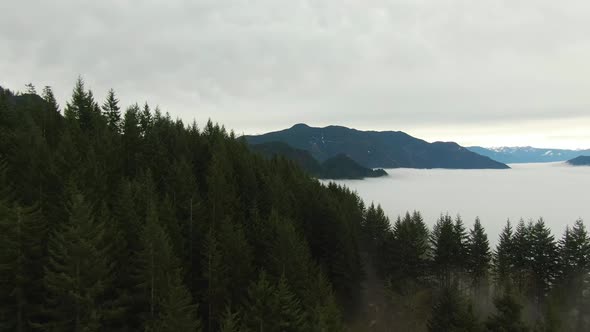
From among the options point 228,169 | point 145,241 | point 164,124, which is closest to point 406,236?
point 228,169

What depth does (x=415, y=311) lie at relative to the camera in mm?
49312

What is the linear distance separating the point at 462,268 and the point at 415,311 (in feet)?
40.1

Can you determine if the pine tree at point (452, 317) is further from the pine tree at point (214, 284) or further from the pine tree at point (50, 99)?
the pine tree at point (50, 99)

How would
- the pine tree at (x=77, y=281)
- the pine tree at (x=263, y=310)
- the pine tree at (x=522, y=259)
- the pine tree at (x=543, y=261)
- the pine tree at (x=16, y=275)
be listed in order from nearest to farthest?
the pine tree at (x=77, y=281), the pine tree at (x=16, y=275), the pine tree at (x=263, y=310), the pine tree at (x=543, y=261), the pine tree at (x=522, y=259)

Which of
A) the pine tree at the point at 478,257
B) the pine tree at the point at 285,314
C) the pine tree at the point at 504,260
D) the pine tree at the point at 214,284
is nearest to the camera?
the pine tree at the point at 285,314

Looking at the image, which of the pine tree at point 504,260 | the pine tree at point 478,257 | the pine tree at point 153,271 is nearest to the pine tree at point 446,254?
the pine tree at point 478,257

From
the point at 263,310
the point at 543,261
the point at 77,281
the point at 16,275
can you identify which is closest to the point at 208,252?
the point at 263,310

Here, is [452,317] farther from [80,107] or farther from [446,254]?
[80,107]

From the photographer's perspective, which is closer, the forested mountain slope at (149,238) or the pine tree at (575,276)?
the forested mountain slope at (149,238)

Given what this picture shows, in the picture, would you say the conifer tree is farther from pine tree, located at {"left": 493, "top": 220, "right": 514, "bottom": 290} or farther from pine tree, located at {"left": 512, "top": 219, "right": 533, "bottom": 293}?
pine tree, located at {"left": 512, "top": 219, "right": 533, "bottom": 293}

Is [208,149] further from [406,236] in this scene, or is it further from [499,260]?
[499,260]

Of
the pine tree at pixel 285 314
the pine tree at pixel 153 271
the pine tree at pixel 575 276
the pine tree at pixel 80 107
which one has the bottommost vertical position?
the pine tree at pixel 575 276

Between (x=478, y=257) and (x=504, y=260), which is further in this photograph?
(x=478, y=257)

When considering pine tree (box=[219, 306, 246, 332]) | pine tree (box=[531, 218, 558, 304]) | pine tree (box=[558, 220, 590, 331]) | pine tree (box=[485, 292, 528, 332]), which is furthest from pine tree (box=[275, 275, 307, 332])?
pine tree (box=[531, 218, 558, 304])
